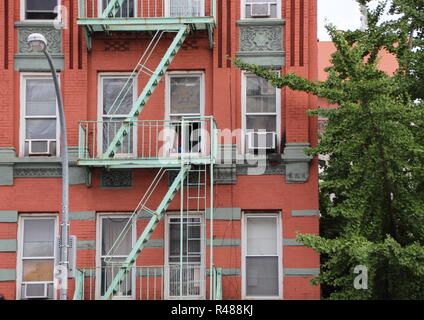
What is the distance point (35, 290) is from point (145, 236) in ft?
10.3

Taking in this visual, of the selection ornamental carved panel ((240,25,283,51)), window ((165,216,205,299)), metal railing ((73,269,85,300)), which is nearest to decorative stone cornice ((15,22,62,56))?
ornamental carved panel ((240,25,283,51))

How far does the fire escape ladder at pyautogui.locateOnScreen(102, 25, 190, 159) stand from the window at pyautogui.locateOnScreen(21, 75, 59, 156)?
1.48m

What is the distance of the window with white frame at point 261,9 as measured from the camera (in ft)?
67.1

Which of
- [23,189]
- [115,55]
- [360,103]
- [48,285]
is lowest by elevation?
[48,285]

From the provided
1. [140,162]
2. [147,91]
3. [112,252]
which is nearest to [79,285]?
[112,252]

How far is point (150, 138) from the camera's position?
19797 mm

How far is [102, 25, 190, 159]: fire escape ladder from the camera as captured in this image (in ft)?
62.2

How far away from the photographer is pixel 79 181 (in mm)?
19812

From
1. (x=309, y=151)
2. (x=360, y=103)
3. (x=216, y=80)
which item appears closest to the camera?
(x=360, y=103)

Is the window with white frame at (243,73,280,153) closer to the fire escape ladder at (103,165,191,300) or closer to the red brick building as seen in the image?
the red brick building

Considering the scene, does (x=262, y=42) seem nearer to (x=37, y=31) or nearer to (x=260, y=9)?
(x=260, y=9)

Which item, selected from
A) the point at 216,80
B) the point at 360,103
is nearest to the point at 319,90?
the point at 360,103

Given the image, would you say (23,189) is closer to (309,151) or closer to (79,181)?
(79,181)

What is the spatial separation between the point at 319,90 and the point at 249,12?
11.9ft
